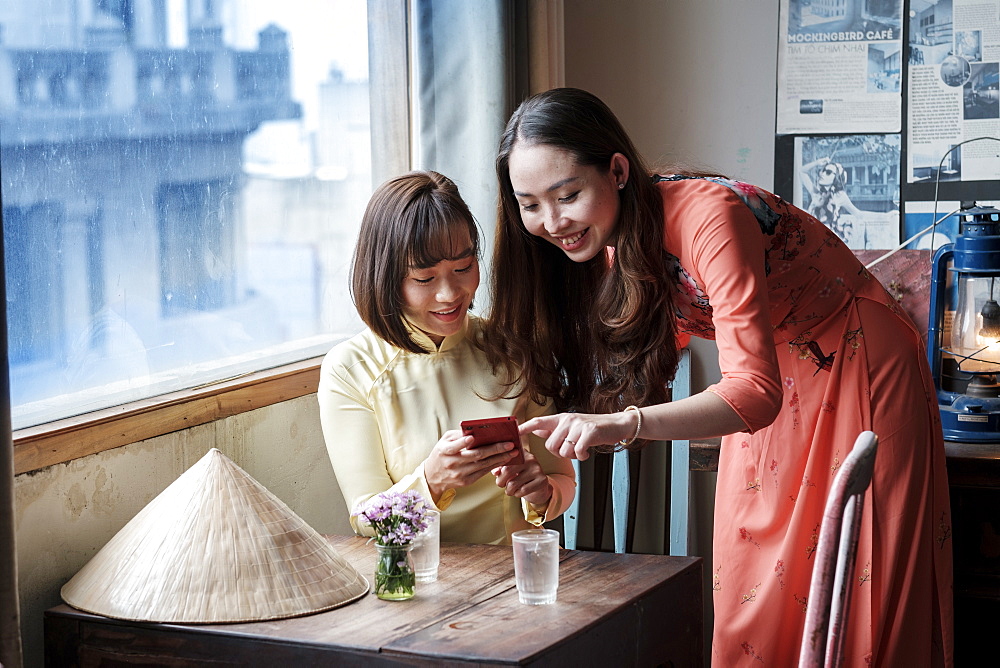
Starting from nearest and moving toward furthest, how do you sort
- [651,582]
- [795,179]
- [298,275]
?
[651,582]
[298,275]
[795,179]

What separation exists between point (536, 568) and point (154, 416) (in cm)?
70

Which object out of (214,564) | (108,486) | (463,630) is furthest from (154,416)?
(463,630)

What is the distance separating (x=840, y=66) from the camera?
2.55 m

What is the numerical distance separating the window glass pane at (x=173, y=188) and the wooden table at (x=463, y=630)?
1.30 ft

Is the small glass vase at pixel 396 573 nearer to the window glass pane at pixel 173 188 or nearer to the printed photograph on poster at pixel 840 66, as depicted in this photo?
the window glass pane at pixel 173 188

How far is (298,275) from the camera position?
211 centimetres

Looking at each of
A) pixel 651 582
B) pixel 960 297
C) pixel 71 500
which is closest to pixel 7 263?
pixel 71 500

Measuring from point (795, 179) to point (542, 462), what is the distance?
1.23 m

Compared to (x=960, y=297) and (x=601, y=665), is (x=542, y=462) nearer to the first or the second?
(x=601, y=665)

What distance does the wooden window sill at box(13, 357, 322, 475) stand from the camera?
143 cm

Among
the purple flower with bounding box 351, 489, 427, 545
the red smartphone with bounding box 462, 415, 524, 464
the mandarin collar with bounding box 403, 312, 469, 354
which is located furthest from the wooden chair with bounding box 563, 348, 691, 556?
the purple flower with bounding box 351, 489, 427, 545

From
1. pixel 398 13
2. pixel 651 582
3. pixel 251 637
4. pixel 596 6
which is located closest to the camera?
pixel 251 637

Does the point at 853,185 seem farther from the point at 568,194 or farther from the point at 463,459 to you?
the point at 463,459

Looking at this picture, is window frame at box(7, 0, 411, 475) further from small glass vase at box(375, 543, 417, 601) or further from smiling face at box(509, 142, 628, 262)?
smiling face at box(509, 142, 628, 262)
